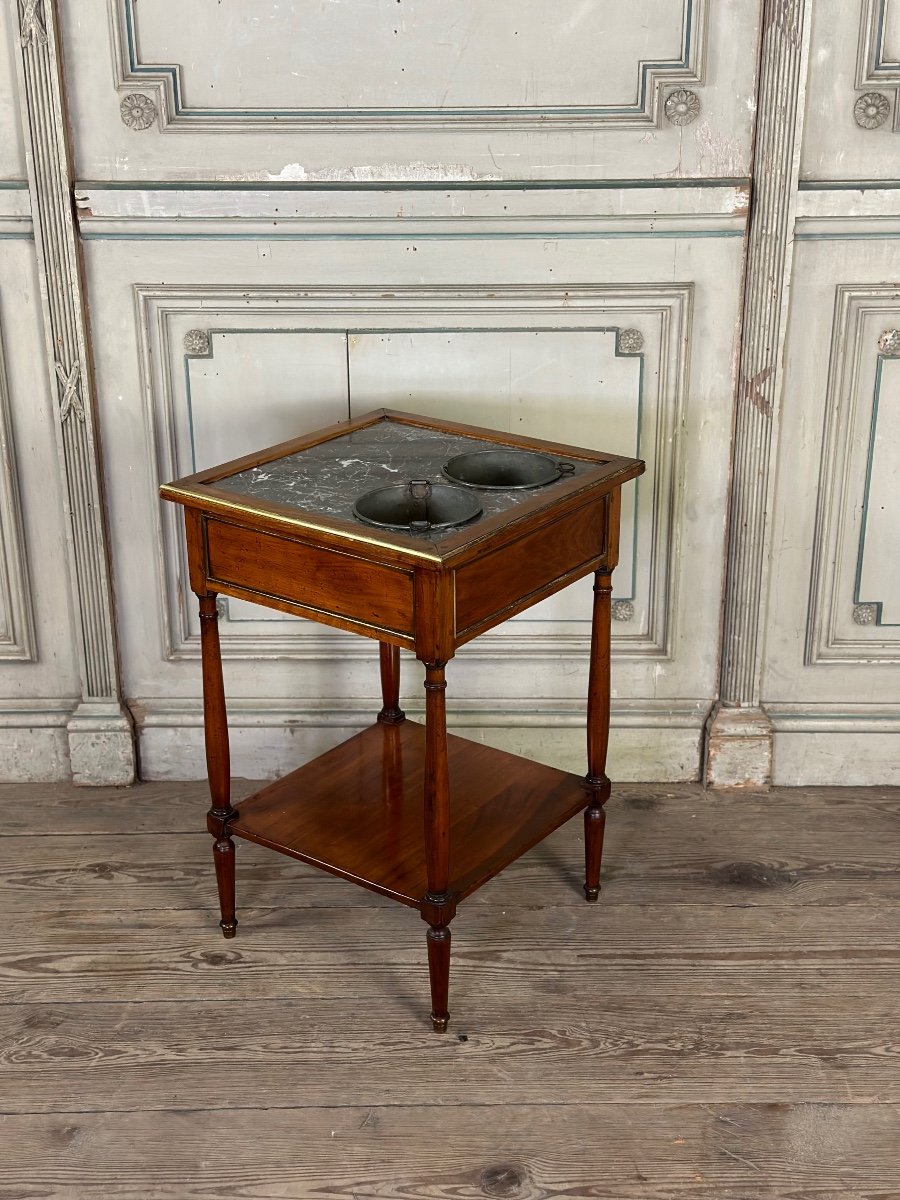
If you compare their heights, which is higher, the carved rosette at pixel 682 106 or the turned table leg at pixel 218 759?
the carved rosette at pixel 682 106

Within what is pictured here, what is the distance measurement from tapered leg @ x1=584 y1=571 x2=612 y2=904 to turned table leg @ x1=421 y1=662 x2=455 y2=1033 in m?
0.42

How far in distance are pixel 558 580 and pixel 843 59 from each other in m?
1.23

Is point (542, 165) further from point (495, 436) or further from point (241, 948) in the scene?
point (241, 948)

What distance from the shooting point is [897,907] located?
2709 mm

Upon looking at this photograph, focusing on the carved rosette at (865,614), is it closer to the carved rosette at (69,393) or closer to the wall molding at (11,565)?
the carved rosette at (69,393)

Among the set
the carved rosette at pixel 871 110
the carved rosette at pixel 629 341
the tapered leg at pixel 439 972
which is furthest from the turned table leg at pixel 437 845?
the carved rosette at pixel 871 110

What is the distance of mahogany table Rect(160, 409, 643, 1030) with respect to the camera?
2150 millimetres

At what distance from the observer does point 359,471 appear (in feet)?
7.98

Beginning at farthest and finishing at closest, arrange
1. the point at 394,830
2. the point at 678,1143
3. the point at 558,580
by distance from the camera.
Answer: the point at 394,830 → the point at 558,580 → the point at 678,1143

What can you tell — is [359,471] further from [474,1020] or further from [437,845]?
[474,1020]

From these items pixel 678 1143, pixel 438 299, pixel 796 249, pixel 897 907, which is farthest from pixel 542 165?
pixel 678 1143

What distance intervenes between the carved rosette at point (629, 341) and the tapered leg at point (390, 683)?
80 centimetres

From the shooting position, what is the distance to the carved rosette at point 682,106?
2691 mm

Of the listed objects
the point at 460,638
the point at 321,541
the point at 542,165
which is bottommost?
the point at 460,638
